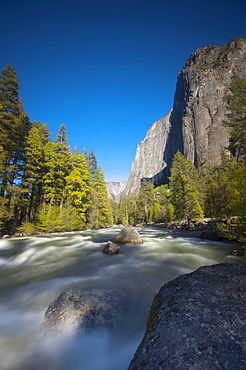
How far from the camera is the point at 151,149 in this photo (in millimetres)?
157500

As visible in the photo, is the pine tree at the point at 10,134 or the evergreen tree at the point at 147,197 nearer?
the pine tree at the point at 10,134

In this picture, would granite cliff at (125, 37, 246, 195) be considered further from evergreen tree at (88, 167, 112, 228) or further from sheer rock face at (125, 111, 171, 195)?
evergreen tree at (88, 167, 112, 228)

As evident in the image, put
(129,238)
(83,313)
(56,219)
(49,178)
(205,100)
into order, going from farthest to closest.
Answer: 1. (205,100)
2. (49,178)
3. (56,219)
4. (129,238)
5. (83,313)

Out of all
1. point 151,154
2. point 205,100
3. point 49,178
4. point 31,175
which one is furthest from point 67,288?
point 151,154

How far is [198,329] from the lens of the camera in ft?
5.48

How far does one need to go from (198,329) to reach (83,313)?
2240 mm

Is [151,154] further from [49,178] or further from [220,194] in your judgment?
[49,178]

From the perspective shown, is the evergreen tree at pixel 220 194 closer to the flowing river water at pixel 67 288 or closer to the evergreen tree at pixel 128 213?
the flowing river water at pixel 67 288

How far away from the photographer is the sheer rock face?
141 metres

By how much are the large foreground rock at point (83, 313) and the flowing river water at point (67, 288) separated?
0.15 meters

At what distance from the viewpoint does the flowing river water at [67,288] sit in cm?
242

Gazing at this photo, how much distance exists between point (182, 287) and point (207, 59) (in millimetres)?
116929

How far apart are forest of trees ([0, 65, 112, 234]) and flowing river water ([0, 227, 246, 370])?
349 inches

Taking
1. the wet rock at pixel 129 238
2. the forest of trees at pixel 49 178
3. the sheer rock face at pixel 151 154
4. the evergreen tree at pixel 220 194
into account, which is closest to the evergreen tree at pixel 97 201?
the forest of trees at pixel 49 178
